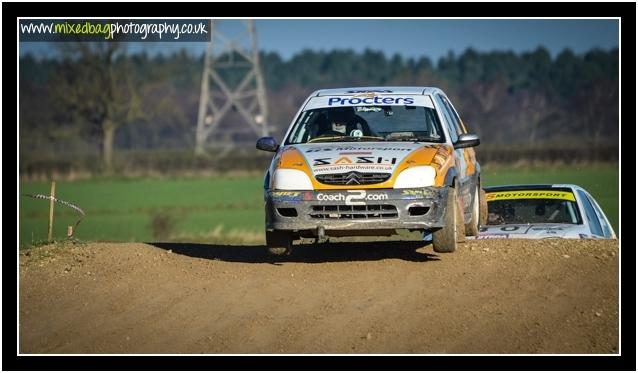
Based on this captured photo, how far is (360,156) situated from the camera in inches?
433

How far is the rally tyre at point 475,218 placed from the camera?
41.6 feet

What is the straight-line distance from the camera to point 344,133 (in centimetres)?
1217

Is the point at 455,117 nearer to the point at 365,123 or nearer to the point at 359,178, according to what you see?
the point at 365,123

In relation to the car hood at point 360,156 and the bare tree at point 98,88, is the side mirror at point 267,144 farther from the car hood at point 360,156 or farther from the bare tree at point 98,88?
the bare tree at point 98,88

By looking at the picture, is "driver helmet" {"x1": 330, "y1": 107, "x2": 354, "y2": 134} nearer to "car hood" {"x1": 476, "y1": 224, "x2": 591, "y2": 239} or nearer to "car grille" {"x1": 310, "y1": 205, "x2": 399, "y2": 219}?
"car grille" {"x1": 310, "y1": 205, "x2": 399, "y2": 219}

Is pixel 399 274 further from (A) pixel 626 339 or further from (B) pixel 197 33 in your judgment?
(B) pixel 197 33

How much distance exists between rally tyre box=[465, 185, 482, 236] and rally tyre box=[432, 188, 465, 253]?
4.33 ft

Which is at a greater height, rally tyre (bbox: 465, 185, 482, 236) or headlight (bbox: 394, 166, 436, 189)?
headlight (bbox: 394, 166, 436, 189)

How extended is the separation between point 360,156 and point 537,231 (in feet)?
10.2

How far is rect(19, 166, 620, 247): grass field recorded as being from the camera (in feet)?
81.6

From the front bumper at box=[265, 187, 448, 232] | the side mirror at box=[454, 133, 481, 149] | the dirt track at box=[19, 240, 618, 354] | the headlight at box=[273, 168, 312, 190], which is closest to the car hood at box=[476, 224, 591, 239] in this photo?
the dirt track at box=[19, 240, 618, 354]

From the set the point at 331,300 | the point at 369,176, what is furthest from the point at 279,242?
the point at 331,300

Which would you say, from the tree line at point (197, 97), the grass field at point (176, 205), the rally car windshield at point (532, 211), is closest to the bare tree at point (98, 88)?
the tree line at point (197, 97)

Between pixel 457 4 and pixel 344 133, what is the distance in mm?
2338
